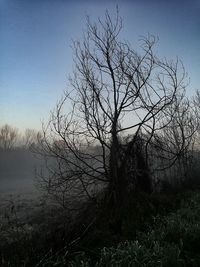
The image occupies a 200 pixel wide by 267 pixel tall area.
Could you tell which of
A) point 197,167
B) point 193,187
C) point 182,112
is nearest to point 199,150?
point 197,167

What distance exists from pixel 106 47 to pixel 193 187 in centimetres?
910

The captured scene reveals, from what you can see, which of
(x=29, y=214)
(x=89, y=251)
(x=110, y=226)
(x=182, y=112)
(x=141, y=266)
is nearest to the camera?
(x=141, y=266)

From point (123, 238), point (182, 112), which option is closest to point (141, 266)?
point (123, 238)

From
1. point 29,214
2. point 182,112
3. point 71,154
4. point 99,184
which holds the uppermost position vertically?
point 182,112

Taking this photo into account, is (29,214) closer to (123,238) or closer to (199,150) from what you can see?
(123,238)

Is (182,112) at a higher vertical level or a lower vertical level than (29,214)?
higher

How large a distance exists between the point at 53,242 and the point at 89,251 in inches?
54.7

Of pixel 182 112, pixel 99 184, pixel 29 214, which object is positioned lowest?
pixel 29 214

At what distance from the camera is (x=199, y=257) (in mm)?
6258

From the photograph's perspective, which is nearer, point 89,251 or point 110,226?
point 89,251

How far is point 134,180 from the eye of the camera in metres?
14.1

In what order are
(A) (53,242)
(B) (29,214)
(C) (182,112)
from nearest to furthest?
1. (A) (53,242)
2. (B) (29,214)
3. (C) (182,112)

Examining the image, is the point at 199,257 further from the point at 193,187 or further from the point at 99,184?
the point at 193,187

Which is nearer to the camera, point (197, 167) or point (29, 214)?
point (29, 214)
